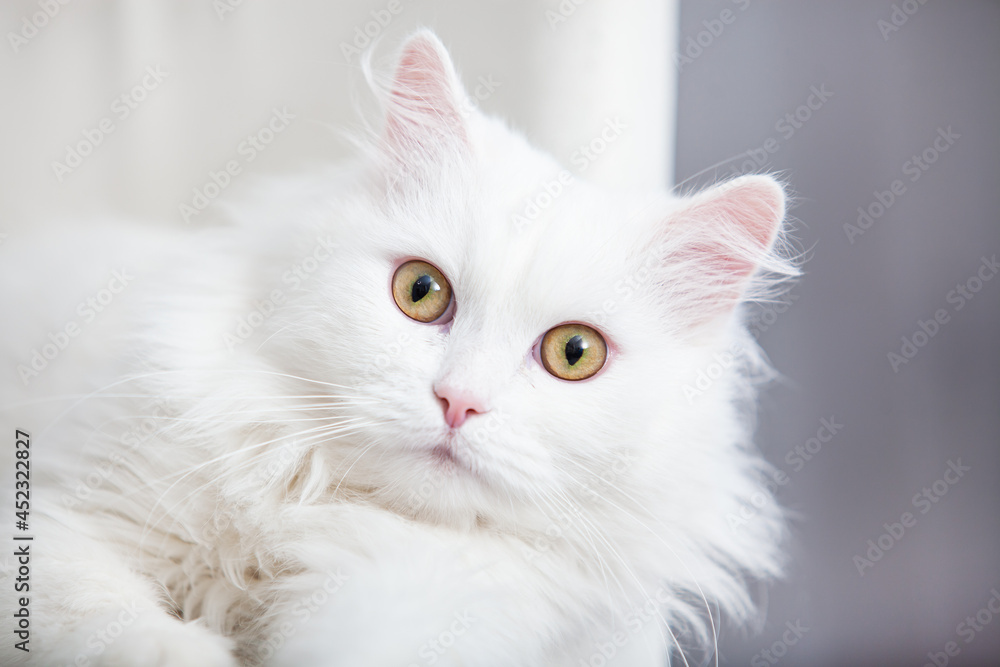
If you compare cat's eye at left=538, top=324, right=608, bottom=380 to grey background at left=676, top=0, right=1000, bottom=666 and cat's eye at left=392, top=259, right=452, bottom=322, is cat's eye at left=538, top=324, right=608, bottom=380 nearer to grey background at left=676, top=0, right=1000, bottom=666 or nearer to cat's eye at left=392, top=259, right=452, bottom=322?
cat's eye at left=392, top=259, right=452, bottom=322

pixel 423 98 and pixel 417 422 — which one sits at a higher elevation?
pixel 423 98

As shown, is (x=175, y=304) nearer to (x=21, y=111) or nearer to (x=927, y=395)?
(x=21, y=111)

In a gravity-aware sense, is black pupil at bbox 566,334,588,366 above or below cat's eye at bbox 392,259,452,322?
above

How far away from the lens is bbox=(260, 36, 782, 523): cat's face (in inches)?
35.2

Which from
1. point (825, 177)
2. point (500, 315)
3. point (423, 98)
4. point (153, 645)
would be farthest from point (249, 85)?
point (825, 177)

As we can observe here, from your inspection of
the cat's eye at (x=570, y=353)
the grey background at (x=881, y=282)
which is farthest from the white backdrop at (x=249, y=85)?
the cat's eye at (x=570, y=353)

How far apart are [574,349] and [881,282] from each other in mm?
848

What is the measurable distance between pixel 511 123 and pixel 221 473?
3.35 feet

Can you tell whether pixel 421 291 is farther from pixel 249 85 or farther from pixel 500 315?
pixel 249 85

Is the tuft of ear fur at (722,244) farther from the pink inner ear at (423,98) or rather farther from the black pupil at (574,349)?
the pink inner ear at (423,98)

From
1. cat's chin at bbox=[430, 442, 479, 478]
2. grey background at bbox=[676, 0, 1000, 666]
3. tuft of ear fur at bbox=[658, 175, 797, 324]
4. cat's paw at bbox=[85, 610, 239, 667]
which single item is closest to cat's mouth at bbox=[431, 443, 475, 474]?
cat's chin at bbox=[430, 442, 479, 478]

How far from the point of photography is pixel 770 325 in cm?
147

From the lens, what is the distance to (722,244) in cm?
106

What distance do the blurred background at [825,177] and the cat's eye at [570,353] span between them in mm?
582
